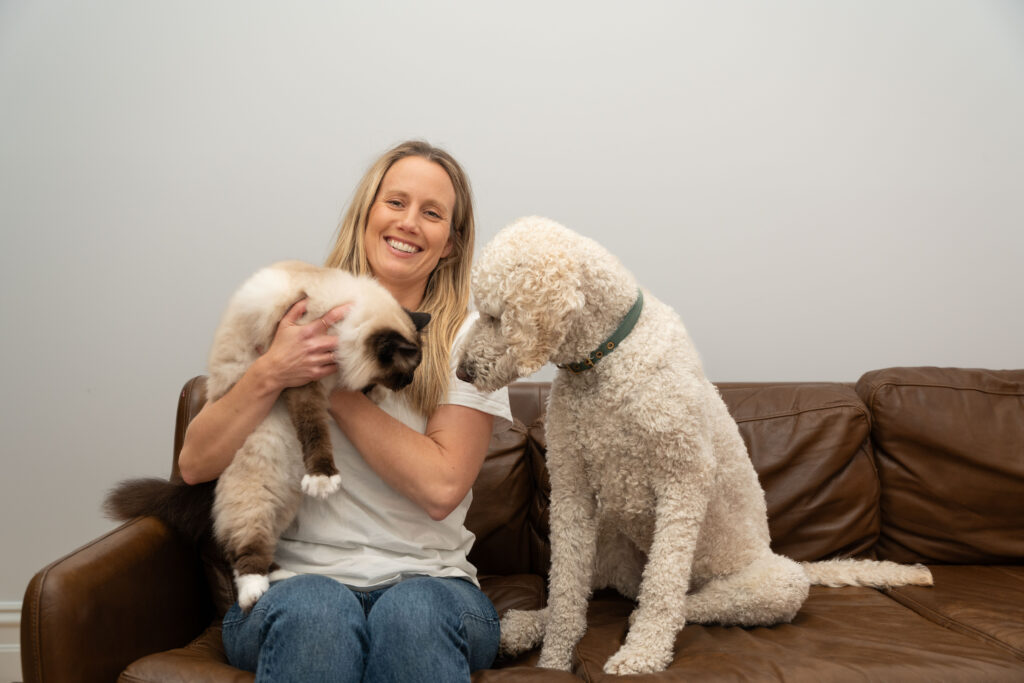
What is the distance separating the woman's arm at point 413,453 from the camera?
4.54 feet

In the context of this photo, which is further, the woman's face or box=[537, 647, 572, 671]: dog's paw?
the woman's face

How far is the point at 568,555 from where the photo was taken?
1.53 m

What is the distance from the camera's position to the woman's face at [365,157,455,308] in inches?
63.9

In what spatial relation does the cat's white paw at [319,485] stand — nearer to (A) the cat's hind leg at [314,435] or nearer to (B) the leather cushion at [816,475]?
(A) the cat's hind leg at [314,435]

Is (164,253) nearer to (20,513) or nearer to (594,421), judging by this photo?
(20,513)

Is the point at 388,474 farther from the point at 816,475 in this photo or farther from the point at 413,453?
the point at 816,475

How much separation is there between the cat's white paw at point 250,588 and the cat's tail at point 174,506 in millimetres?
332

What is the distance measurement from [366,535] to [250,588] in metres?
0.24

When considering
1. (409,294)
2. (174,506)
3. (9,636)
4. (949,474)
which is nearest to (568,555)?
(409,294)

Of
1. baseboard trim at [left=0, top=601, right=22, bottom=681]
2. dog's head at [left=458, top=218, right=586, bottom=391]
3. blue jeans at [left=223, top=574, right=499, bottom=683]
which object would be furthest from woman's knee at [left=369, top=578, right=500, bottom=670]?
baseboard trim at [left=0, top=601, right=22, bottom=681]

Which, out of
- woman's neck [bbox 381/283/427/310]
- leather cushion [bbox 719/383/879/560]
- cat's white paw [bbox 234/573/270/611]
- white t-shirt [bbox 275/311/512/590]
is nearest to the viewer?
cat's white paw [bbox 234/573/270/611]

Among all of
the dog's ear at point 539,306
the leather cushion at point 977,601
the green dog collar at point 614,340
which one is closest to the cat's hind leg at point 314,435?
the dog's ear at point 539,306

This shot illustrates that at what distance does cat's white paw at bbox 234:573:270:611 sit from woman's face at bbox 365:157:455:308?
725mm

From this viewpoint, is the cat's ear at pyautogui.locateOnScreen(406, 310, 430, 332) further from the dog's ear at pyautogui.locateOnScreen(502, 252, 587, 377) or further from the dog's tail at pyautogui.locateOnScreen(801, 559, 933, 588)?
the dog's tail at pyautogui.locateOnScreen(801, 559, 933, 588)
